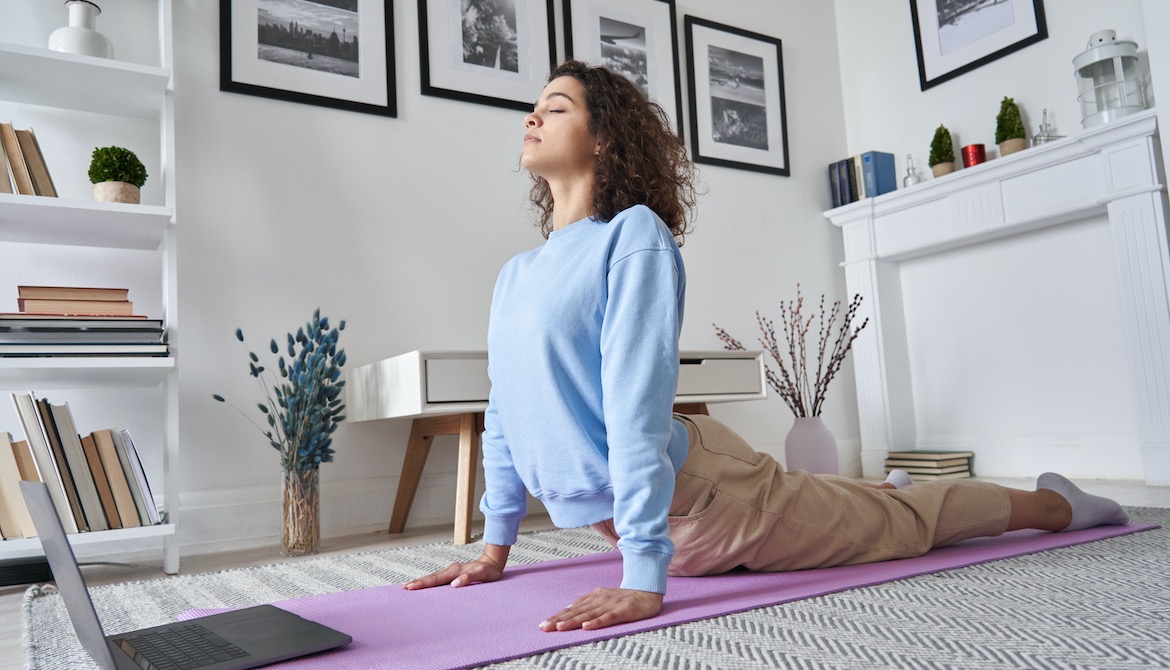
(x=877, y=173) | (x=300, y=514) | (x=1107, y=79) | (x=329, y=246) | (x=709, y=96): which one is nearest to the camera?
(x=300, y=514)

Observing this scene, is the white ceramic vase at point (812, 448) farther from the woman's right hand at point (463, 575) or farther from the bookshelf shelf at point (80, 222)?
the bookshelf shelf at point (80, 222)

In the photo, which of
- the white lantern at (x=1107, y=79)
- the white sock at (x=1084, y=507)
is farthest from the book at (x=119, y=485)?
the white lantern at (x=1107, y=79)

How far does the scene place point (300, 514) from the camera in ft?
7.44

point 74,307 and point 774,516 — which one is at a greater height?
point 74,307

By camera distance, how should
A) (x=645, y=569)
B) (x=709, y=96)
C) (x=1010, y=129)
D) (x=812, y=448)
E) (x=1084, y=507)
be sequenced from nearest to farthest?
(x=645, y=569) → (x=1084, y=507) → (x=812, y=448) → (x=1010, y=129) → (x=709, y=96)

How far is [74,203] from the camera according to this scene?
6.71 ft

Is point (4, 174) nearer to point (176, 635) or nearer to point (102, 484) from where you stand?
point (102, 484)

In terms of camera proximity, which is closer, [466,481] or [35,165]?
[35,165]

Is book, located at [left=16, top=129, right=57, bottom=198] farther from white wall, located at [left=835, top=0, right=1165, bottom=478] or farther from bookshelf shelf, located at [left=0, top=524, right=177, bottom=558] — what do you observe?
white wall, located at [left=835, top=0, right=1165, bottom=478]

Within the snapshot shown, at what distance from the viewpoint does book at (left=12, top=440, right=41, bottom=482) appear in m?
1.98

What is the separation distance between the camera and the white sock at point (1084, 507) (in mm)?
1754

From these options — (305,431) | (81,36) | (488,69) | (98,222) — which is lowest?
(305,431)

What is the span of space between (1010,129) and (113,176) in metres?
3.19

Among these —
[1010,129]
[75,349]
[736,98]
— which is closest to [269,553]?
[75,349]
